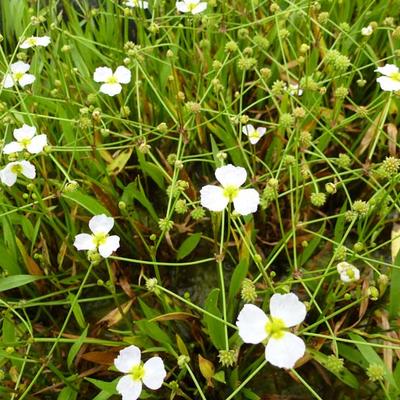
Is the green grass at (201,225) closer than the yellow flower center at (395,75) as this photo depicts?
Yes

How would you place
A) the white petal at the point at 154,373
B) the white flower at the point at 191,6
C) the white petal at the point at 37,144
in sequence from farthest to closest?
1. the white flower at the point at 191,6
2. the white petal at the point at 37,144
3. the white petal at the point at 154,373

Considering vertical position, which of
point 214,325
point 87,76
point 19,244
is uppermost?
point 87,76

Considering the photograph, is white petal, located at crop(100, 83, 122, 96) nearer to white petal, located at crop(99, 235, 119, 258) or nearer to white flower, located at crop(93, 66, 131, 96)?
white flower, located at crop(93, 66, 131, 96)

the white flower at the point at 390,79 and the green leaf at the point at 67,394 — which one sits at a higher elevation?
the white flower at the point at 390,79

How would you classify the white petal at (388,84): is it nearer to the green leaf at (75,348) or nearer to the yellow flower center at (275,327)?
the yellow flower center at (275,327)

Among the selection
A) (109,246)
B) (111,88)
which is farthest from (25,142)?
(109,246)

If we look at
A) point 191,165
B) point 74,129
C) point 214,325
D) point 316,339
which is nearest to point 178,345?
point 214,325

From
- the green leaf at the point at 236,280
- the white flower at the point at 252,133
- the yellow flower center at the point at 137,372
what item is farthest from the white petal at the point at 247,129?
the yellow flower center at the point at 137,372

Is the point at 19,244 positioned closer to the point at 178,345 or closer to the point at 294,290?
the point at 178,345
